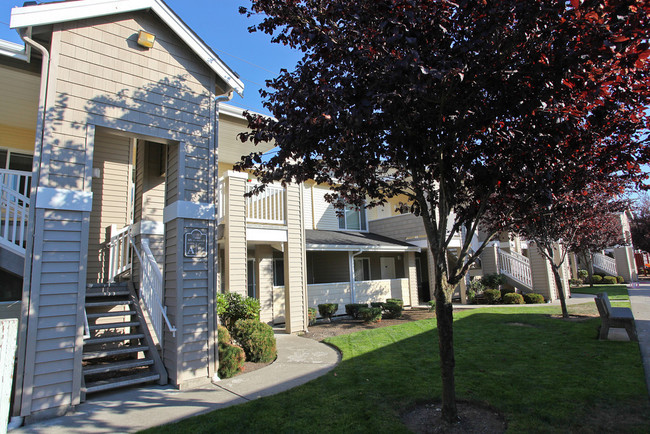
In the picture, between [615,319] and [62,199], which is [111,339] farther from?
[615,319]

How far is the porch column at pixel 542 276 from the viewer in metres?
18.1

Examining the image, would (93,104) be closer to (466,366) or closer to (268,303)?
(466,366)

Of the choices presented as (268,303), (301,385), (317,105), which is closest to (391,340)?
(301,385)

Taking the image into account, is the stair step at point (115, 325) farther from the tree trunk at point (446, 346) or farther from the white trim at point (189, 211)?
the tree trunk at point (446, 346)

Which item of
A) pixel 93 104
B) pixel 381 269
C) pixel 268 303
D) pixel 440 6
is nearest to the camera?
pixel 440 6

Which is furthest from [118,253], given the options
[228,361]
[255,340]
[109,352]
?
[228,361]

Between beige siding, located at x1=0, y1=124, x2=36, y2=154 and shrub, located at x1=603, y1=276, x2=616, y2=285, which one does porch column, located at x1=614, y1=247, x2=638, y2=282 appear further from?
beige siding, located at x1=0, y1=124, x2=36, y2=154

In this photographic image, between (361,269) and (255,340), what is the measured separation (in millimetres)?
10393

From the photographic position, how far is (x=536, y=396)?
5.14 m

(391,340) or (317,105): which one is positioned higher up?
(317,105)

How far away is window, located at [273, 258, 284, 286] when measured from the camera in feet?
46.0

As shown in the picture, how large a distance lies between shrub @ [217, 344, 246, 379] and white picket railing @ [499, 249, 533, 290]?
640 inches

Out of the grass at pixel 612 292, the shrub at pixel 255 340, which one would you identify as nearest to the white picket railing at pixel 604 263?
the grass at pixel 612 292

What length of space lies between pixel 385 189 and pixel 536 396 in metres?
3.51
